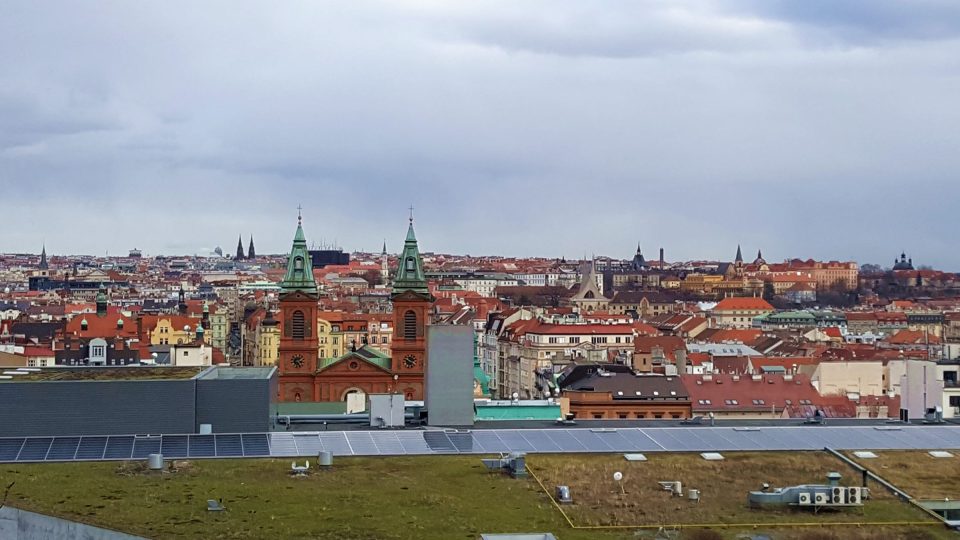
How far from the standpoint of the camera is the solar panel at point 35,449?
39.3 m

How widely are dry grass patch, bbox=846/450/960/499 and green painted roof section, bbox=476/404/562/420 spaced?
16111mm

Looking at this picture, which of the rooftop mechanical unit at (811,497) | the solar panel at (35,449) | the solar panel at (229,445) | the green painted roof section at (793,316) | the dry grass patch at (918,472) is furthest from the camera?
the green painted roof section at (793,316)

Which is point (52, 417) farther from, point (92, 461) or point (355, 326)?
point (355, 326)

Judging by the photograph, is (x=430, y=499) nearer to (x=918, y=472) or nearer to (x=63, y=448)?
(x=63, y=448)

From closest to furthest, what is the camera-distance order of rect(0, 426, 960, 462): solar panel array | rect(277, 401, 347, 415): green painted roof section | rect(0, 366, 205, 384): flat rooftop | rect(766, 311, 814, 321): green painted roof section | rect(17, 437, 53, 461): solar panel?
rect(17, 437, 53, 461): solar panel → rect(0, 426, 960, 462): solar panel array → rect(0, 366, 205, 384): flat rooftop → rect(277, 401, 347, 415): green painted roof section → rect(766, 311, 814, 321): green painted roof section

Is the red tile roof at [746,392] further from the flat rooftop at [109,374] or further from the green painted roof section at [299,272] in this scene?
the flat rooftop at [109,374]

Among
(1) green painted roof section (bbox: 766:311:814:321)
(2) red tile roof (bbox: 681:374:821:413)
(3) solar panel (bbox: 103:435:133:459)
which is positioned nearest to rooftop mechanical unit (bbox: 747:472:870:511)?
(3) solar panel (bbox: 103:435:133:459)

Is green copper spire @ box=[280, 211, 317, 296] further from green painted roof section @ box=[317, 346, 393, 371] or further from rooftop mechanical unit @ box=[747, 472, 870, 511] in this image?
rooftop mechanical unit @ box=[747, 472, 870, 511]

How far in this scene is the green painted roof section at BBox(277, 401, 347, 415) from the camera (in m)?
71.2

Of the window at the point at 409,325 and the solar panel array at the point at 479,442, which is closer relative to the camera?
the solar panel array at the point at 479,442

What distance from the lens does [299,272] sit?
84.8 meters

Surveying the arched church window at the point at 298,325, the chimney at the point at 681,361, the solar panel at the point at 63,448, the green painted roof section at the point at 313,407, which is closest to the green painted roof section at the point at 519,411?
the green painted roof section at the point at 313,407

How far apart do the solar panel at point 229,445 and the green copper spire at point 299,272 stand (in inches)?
1609

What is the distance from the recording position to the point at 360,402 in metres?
62.4
